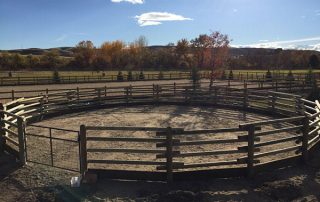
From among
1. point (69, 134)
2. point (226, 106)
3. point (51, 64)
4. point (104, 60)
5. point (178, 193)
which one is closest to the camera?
point (178, 193)

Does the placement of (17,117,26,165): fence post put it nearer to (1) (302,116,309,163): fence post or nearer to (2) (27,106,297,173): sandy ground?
(2) (27,106,297,173): sandy ground

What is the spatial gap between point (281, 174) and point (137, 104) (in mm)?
14110

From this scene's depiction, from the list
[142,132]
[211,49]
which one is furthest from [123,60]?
[142,132]

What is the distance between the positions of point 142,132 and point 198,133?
5.51m

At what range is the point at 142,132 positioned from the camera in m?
12.8

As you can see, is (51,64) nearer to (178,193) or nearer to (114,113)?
(114,113)

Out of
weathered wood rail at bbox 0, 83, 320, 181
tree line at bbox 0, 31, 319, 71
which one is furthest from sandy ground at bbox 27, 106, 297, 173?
tree line at bbox 0, 31, 319, 71

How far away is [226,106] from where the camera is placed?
19.4 meters

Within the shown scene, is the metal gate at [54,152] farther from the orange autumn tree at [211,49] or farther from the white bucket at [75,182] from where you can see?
the orange autumn tree at [211,49]

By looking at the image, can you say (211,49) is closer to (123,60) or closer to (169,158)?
(169,158)

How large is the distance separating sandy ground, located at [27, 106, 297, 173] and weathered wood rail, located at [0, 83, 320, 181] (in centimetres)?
11

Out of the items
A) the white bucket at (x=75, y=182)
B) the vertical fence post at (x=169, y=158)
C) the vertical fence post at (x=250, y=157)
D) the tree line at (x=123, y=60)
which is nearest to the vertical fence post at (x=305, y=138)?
the vertical fence post at (x=250, y=157)

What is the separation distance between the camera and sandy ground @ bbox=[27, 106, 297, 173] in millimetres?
9320

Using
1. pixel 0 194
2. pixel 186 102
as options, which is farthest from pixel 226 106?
pixel 0 194
